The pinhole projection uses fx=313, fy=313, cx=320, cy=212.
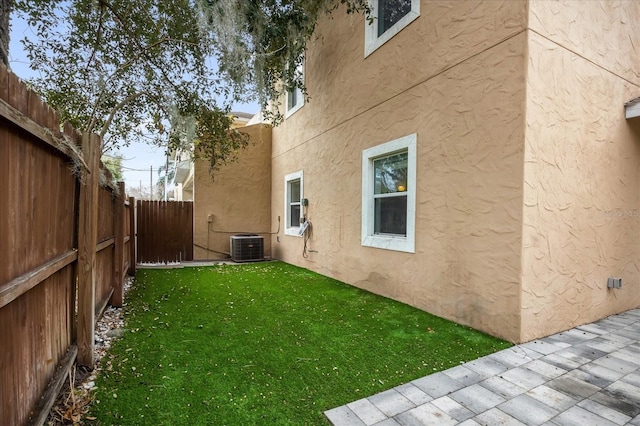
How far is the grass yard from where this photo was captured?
2.15 metres

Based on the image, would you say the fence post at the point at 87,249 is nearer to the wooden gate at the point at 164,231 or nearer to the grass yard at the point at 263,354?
the grass yard at the point at 263,354

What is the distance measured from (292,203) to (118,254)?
4.66m

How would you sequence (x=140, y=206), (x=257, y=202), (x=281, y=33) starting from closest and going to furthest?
1. (x=281, y=33)
2. (x=140, y=206)
3. (x=257, y=202)

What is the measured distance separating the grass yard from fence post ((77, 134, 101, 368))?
0.94 ft

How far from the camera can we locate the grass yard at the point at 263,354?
7.05 feet

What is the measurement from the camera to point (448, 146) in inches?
155

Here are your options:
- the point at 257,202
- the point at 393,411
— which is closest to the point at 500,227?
the point at 393,411

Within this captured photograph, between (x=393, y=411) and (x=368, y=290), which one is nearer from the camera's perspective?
(x=393, y=411)

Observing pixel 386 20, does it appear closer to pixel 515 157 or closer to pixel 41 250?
pixel 515 157

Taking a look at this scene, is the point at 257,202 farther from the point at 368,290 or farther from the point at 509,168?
the point at 509,168

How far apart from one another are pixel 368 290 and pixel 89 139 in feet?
14.4

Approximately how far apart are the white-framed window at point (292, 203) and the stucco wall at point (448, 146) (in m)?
2.21

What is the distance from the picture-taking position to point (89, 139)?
8.23 feet

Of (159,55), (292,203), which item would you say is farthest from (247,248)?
(159,55)
